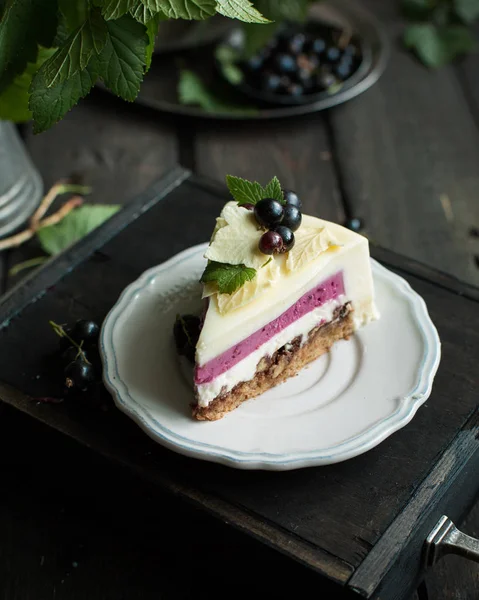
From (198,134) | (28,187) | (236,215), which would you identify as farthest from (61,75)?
(198,134)

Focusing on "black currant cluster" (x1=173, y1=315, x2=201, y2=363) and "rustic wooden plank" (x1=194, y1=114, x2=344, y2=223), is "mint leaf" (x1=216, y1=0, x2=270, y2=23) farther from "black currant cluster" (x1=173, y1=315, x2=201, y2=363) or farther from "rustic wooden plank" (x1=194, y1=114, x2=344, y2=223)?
"rustic wooden plank" (x1=194, y1=114, x2=344, y2=223)

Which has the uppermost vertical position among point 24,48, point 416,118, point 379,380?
point 24,48

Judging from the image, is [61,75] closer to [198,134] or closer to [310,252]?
[310,252]

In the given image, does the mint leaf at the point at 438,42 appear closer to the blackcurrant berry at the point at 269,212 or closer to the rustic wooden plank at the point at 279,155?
the rustic wooden plank at the point at 279,155

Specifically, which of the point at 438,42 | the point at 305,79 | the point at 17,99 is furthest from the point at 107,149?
the point at 438,42

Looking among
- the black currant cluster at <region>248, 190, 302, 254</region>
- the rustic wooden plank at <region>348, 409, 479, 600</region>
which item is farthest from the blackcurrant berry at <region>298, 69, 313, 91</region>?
the rustic wooden plank at <region>348, 409, 479, 600</region>

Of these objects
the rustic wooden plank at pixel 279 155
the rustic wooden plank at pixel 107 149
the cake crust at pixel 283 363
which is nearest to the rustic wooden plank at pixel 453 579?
the cake crust at pixel 283 363

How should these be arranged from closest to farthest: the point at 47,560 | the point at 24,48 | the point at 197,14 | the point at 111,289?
the point at 197,14 → the point at 24,48 → the point at 47,560 → the point at 111,289
